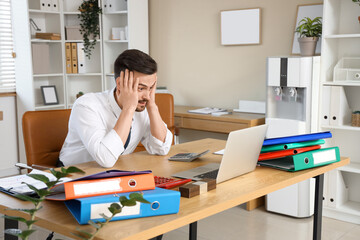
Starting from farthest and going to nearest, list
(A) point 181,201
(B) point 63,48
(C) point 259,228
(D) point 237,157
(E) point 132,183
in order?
(B) point 63,48 → (C) point 259,228 → (D) point 237,157 → (A) point 181,201 → (E) point 132,183

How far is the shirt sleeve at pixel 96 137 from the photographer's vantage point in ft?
6.62

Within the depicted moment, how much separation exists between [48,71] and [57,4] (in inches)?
29.7

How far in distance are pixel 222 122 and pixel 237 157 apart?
2180 mm

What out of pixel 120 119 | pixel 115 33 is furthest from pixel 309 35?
pixel 115 33

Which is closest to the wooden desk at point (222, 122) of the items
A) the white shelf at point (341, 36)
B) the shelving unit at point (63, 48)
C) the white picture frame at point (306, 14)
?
the white picture frame at point (306, 14)

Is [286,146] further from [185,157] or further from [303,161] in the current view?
[185,157]

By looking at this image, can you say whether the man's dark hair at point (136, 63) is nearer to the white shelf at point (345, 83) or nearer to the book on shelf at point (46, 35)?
the white shelf at point (345, 83)

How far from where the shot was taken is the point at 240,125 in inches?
150

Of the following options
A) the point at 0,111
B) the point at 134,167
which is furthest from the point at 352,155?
the point at 0,111

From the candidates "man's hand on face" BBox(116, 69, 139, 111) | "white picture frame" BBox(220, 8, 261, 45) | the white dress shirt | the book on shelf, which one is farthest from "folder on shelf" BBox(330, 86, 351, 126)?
the book on shelf

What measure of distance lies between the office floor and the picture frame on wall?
1.84m

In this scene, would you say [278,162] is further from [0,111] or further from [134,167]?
[0,111]

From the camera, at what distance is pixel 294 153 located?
78.1 inches

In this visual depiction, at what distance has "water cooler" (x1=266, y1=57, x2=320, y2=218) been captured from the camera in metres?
3.43
